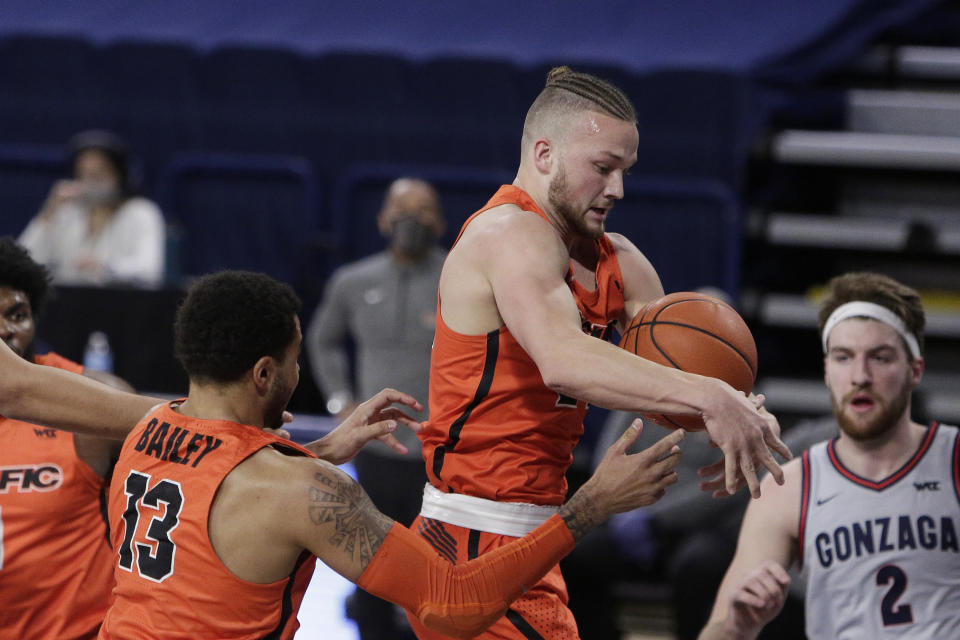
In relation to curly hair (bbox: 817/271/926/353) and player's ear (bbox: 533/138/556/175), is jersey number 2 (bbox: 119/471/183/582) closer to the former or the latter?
player's ear (bbox: 533/138/556/175)

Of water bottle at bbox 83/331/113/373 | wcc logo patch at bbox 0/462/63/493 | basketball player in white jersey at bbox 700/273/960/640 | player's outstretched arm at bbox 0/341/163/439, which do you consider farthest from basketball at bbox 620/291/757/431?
Answer: water bottle at bbox 83/331/113/373

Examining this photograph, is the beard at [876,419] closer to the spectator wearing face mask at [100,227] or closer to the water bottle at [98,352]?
the water bottle at [98,352]


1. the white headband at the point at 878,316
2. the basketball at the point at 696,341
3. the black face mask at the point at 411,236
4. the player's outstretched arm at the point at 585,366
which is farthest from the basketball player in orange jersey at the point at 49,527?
the black face mask at the point at 411,236

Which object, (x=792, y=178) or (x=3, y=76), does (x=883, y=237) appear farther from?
(x=3, y=76)

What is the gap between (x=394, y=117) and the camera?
8.09 metres

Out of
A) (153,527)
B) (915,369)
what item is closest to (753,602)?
(915,369)

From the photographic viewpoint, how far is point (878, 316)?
366cm

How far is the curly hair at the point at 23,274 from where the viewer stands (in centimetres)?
314

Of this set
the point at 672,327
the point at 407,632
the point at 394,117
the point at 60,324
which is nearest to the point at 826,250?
the point at 394,117

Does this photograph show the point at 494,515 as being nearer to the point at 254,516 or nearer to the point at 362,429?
the point at 362,429

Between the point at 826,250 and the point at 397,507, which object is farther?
the point at 826,250

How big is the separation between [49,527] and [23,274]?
2.20ft

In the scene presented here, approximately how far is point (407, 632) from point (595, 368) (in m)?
3.24

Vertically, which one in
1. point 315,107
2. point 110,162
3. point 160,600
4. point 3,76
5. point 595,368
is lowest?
point 160,600
